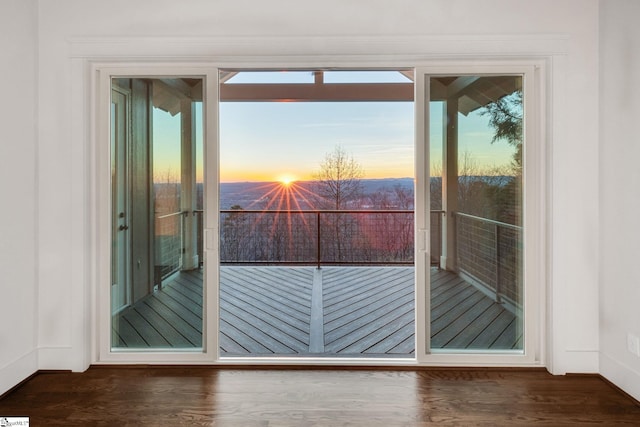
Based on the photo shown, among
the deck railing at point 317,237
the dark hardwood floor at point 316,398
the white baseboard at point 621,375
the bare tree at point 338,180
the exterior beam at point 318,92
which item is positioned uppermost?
the exterior beam at point 318,92

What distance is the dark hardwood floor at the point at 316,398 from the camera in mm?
2068

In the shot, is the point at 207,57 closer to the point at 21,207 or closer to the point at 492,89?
the point at 21,207

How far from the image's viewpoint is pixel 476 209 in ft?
8.84

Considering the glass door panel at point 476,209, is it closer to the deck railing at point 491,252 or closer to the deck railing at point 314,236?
the deck railing at point 491,252

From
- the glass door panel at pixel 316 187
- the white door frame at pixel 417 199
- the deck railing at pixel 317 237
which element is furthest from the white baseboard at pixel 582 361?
the deck railing at pixel 317 237

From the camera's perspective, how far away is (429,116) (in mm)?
2689

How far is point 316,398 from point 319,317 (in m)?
1.77

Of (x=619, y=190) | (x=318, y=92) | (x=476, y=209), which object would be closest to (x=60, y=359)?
(x=476, y=209)

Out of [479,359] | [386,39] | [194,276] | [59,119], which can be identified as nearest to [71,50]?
[59,119]

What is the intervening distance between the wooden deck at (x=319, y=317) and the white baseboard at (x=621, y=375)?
0.51 metres

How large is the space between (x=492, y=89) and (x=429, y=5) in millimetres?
684

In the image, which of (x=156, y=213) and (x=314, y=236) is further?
(x=314, y=236)

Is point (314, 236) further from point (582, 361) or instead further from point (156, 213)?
point (582, 361)

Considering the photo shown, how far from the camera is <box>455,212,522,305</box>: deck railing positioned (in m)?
2.70
